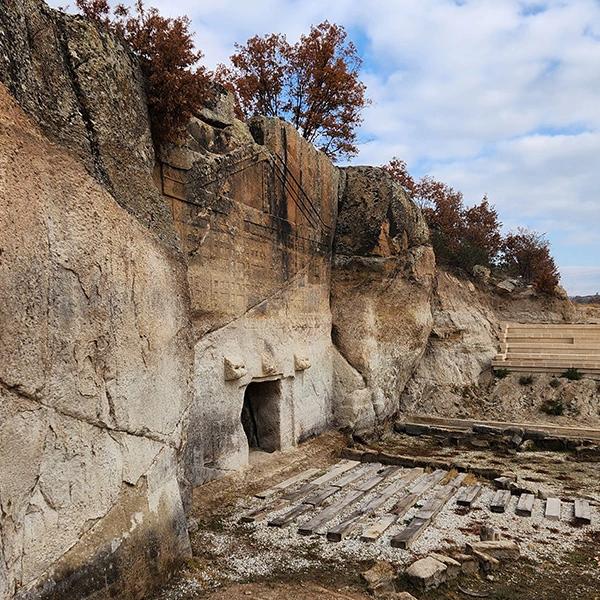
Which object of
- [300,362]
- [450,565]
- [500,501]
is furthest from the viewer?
[300,362]

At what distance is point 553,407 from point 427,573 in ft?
29.3

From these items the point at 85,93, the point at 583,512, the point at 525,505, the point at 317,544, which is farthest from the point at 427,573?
the point at 85,93

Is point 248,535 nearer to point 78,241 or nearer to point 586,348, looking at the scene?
point 78,241

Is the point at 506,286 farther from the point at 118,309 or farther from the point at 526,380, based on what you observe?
the point at 118,309

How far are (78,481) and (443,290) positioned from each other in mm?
12915

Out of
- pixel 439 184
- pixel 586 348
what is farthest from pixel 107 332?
Answer: pixel 439 184

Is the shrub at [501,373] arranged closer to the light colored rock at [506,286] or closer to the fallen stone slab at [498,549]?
the light colored rock at [506,286]

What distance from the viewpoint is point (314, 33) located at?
13.9 meters

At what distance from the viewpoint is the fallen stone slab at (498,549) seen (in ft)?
19.0

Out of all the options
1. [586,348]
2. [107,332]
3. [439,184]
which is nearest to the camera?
[107,332]

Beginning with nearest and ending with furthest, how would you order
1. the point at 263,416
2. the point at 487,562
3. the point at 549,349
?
→ the point at 487,562
the point at 263,416
the point at 549,349

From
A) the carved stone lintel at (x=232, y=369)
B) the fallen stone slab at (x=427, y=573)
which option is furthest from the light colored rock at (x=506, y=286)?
the fallen stone slab at (x=427, y=573)

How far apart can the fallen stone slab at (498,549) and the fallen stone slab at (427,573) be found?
0.60 meters

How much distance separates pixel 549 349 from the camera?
15.4 m
